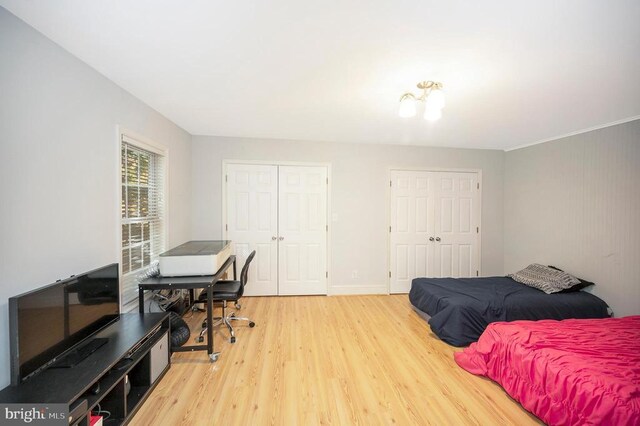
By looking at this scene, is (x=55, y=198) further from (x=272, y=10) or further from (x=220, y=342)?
(x=220, y=342)

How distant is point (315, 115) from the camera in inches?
111

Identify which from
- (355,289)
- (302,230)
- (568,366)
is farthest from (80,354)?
(355,289)

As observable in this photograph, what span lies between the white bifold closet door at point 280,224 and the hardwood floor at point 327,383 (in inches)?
38.7

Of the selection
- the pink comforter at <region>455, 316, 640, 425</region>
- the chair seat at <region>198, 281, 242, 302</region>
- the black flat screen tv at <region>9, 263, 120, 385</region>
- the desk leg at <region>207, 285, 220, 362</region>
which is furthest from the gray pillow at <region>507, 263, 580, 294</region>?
the black flat screen tv at <region>9, 263, 120, 385</region>

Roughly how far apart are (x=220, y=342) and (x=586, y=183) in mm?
4902

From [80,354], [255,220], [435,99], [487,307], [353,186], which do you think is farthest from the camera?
[353,186]

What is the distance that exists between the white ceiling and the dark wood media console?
1.97 metres

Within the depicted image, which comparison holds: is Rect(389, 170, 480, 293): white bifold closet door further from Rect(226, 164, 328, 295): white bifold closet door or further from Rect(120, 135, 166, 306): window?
Rect(120, 135, 166, 306): window

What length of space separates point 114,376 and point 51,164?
1384mm

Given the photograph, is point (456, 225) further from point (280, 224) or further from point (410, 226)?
point (280, 224)

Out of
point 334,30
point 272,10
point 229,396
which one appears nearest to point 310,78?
point 334,30

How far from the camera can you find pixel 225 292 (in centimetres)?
272

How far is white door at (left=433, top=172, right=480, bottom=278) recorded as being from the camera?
168 inches

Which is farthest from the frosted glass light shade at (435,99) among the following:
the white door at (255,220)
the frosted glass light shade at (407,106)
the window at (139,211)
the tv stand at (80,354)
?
the tv stand at (80,354)
